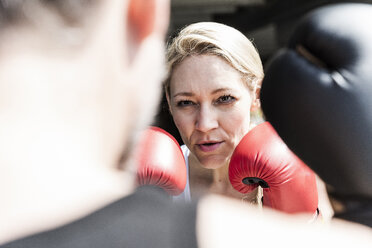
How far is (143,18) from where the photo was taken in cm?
42

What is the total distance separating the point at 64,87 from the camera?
386 mm

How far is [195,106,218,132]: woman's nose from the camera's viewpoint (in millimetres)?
Result: 1503

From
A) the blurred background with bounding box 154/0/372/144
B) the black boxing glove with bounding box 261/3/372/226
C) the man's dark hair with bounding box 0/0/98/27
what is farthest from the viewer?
the blurred background with bounding box 154/0/372/144

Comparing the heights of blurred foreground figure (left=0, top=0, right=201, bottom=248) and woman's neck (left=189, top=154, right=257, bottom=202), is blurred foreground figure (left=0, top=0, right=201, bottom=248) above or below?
above

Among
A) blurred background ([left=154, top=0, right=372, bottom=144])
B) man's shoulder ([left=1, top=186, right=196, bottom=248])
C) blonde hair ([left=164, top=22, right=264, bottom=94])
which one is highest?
blurred background ([left=154, top=0, right=372, bottom=144])

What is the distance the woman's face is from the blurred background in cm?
369

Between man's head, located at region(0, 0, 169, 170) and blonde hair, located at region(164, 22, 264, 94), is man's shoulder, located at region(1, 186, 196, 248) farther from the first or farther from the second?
blonde hair, located at region(164, 22, 264, 94)

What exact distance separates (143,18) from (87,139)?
0.13 meters

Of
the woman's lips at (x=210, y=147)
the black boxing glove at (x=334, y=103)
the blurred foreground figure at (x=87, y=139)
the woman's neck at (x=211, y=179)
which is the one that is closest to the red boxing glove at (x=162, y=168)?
the woman's lips at (x=210, y=147)

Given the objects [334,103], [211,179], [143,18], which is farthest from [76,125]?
[211,179]

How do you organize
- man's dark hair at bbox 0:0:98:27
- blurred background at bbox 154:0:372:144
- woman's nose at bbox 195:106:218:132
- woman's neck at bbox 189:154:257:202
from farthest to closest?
blurred background at bbox 154:0:372:144 < woman's neck at bbox 189:154:257:202 < woman's nose at bbox 195:106:218:132 < man's dark hair at bbox 0:0:98:27

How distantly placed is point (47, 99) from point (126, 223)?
13 cm

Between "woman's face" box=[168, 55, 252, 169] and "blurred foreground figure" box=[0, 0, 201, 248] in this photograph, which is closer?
"blurred foreground figure" box=[0, 0, 201, 248]

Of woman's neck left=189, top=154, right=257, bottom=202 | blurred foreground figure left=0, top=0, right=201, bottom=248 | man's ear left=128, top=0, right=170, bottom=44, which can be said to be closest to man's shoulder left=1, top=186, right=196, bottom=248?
blurred foreground figure left=0, top=0, right=201, bottom=248
